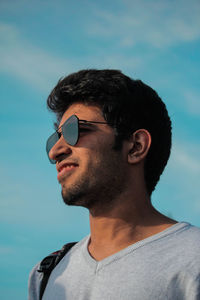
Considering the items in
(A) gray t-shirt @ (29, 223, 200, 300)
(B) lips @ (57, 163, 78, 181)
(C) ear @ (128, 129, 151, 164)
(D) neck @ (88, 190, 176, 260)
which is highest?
(C) ear @ (128, 129, 151, 164)

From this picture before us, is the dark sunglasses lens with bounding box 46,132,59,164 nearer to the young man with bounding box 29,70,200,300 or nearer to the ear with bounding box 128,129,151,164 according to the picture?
the young man with bounding box 29,70,200,300

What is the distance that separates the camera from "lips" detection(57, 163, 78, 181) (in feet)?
14.9

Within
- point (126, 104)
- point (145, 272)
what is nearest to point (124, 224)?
point (145, 272)

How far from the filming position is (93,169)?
4383 millimetres

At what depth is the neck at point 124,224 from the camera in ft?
13.8

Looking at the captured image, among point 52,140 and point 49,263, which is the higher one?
point 52,140

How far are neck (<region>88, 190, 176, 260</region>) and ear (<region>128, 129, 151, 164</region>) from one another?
465mm

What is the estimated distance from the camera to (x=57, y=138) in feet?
17.0

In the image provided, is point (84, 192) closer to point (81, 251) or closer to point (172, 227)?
point (81, 251)

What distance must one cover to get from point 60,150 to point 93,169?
0.62 m

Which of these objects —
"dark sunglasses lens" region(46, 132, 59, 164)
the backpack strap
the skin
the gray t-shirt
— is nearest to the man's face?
the skin

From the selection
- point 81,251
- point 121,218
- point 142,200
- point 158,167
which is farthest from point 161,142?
point 81,251

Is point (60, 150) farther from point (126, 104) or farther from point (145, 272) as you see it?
point (145, 272)

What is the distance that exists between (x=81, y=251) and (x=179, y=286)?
1.38m
